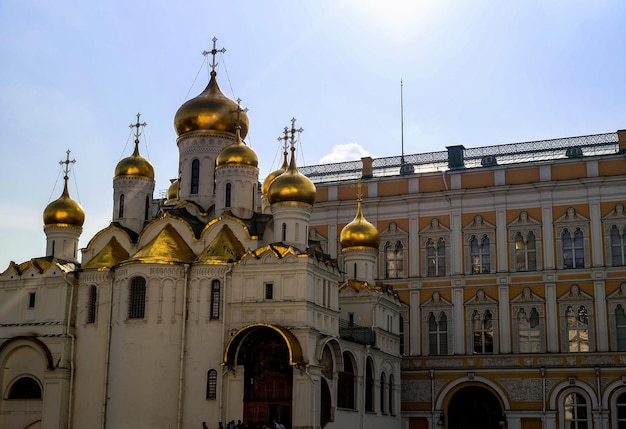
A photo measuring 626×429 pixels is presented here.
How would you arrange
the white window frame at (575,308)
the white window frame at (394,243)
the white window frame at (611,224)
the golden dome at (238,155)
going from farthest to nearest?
the white window frame at (394,243)
the white window frame at (611,224)
the white window frame at (575,308)
the golden dome at (238,155)

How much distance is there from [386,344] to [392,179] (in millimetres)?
8526

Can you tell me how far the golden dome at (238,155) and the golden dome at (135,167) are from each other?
10.4 ft

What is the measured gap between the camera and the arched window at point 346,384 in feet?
102

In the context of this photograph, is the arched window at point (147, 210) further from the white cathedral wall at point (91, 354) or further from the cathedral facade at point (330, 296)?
the white cathedral wall at point (91, 354)

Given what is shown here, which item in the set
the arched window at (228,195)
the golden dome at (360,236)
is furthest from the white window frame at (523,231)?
the arched window at (228,195)

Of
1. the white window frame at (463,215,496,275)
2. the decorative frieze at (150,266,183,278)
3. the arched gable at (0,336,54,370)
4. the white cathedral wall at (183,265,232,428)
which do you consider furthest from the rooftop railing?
the arched gable at (0,336,54,370)

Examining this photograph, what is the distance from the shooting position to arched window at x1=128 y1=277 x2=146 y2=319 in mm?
30719

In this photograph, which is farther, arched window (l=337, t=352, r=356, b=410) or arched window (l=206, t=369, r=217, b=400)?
arched window (l=337, t=352, r=356, b=410)

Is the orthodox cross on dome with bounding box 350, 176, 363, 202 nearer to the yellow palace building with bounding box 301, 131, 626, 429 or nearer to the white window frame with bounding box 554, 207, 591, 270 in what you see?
the yellow palace building with bounding box 301, 131, 626, 429

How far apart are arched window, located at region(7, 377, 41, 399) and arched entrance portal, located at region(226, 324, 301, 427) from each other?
26.1ft

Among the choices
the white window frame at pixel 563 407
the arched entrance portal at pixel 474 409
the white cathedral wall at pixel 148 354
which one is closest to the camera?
the white cathedral wall at pixel 148 354

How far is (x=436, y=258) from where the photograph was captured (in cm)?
3972

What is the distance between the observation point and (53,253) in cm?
3512

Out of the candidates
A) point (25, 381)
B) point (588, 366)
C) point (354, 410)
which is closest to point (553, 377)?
point (588, 366)
